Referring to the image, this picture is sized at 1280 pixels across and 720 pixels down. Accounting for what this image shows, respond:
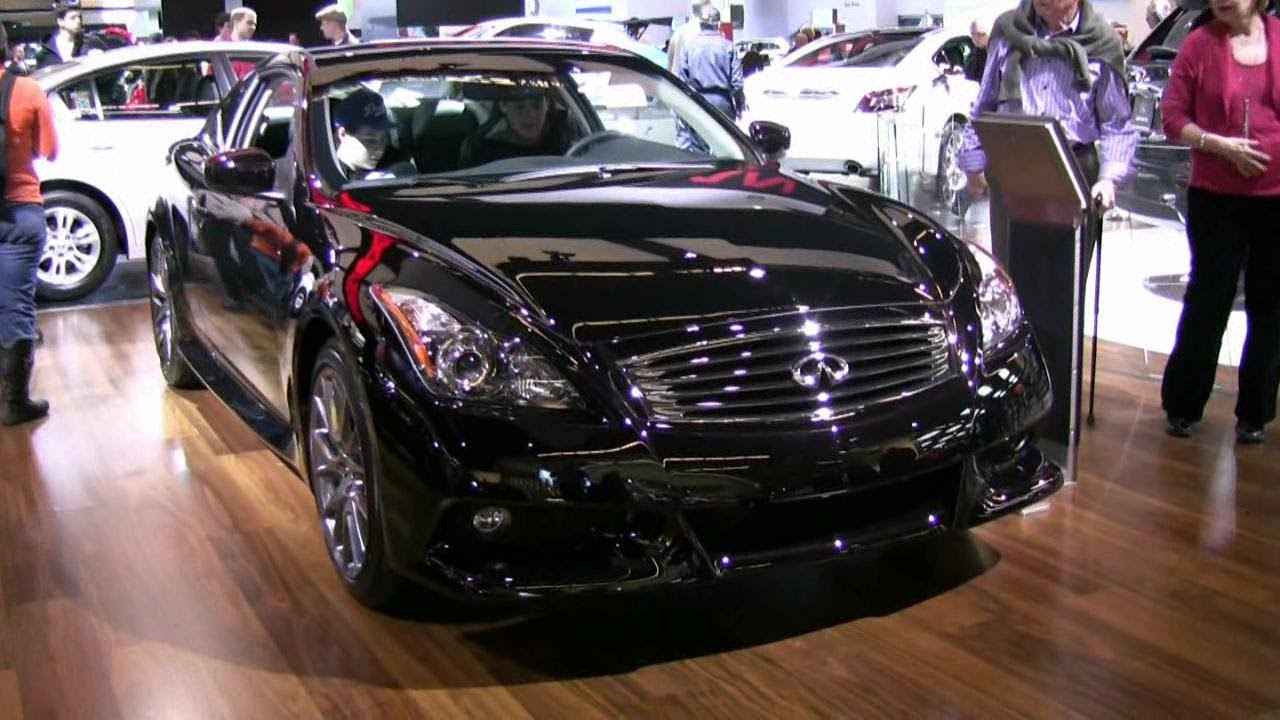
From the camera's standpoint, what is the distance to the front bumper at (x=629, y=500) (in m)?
2.80

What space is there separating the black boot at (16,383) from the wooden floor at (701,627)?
1042 millimetres

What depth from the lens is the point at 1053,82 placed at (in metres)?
4.64

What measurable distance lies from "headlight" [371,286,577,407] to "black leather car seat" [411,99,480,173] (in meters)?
1.21

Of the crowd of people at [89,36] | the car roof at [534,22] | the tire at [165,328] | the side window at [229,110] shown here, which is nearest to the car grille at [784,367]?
the side window at [229,110]

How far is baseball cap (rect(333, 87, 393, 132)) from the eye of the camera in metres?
4.02

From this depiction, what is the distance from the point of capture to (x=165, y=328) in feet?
18.6

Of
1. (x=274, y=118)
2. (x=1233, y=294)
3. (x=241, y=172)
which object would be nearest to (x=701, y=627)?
(x=241, y=172)

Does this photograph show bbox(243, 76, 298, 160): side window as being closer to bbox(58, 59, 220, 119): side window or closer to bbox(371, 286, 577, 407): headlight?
bbox(371, 286, 577, 407): headlight

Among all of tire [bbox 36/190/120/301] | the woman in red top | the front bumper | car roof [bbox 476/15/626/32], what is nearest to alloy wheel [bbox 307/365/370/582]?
the front bumper

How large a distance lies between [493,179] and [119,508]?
5.11 ft

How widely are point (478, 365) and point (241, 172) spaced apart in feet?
4.46

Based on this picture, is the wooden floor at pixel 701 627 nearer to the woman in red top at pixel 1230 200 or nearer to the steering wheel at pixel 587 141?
the woman in red top at pixel 1230 200

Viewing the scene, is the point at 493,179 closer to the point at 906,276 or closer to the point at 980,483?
the point at 906,276

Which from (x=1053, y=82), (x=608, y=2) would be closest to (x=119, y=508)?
(x=1053, y=82)
